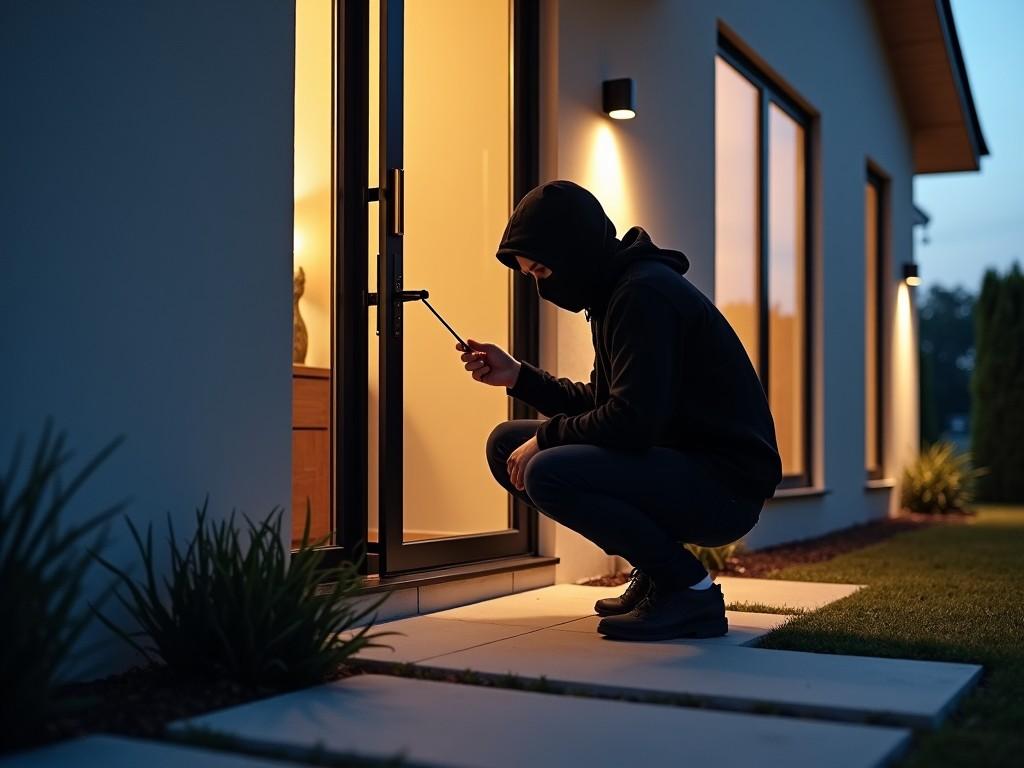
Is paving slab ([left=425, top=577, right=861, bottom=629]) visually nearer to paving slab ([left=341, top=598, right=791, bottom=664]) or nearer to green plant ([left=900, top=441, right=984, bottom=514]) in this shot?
paving slab ([left=341, top=598, right=791, bottom=664])

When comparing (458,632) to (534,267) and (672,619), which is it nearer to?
(672,619)

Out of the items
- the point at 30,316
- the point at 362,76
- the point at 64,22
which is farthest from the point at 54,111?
the point at 362,76

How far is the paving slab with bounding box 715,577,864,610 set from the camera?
369 cm

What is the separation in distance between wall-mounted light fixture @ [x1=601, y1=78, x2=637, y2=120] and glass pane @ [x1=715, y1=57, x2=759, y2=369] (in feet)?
4.77

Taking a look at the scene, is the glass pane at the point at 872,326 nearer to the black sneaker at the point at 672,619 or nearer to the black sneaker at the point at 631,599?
the black sneaker at the point at 631,599

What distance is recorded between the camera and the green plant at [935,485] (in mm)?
Result: 9438

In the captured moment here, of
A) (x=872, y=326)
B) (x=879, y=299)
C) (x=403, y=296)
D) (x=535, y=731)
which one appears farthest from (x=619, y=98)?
(x=879, y=299)

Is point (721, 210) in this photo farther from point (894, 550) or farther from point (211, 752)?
point (211, 752)

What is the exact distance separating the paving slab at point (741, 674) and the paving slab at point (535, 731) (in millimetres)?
100

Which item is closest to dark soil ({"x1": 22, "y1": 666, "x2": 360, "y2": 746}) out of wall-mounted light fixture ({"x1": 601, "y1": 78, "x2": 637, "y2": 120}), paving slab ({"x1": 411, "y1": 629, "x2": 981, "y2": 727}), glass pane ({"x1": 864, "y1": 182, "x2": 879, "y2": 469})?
paving slab ({"x1": 411, "y1": 629, "x2": 981, "y2": 727})

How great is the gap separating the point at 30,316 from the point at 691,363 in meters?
1.49

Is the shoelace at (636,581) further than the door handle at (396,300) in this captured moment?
No

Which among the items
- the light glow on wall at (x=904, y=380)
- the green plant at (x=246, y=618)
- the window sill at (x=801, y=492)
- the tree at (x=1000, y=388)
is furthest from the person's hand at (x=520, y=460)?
the tree at (x=1000, y=388)

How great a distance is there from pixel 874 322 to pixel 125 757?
830cm
